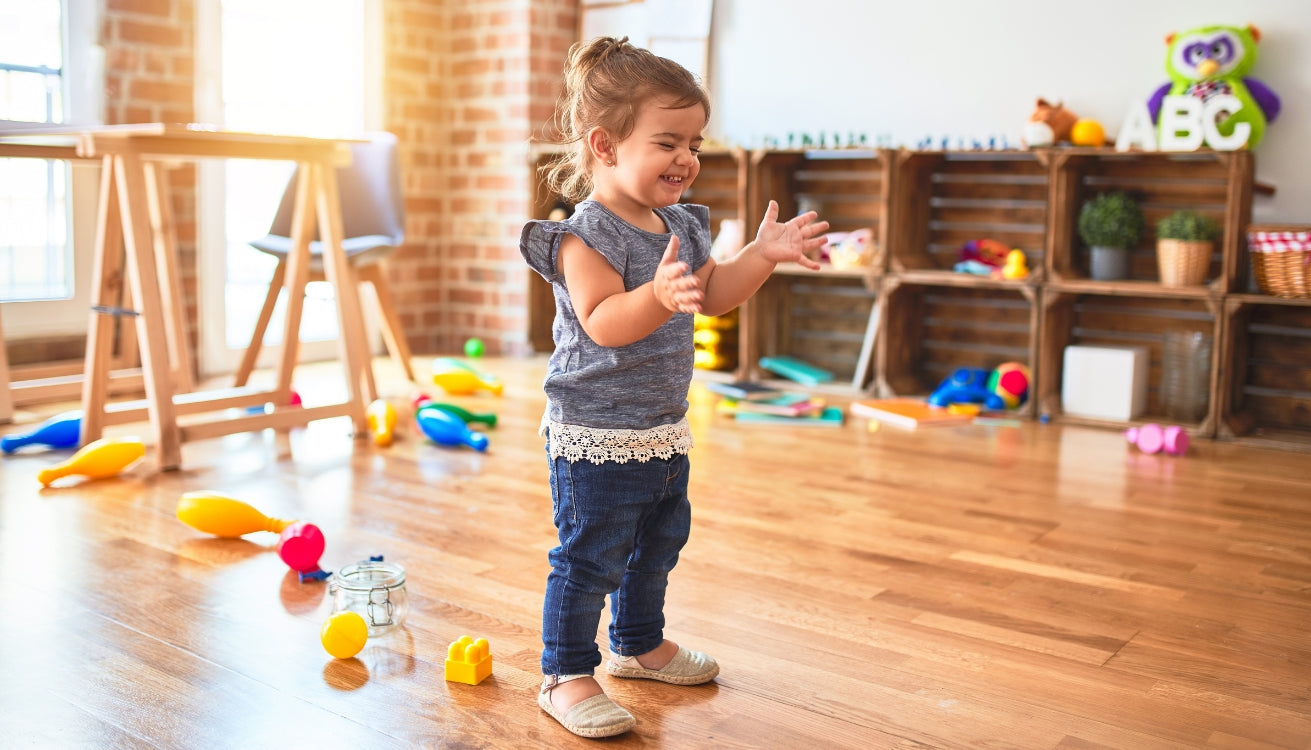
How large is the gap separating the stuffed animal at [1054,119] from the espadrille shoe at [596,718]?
2.70 m

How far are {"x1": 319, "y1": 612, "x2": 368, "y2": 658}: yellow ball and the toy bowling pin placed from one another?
364mm

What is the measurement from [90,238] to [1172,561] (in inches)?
134

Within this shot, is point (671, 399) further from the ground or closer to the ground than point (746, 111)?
closer to the ground

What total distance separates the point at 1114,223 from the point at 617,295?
259 centimetres

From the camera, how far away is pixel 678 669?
161cm

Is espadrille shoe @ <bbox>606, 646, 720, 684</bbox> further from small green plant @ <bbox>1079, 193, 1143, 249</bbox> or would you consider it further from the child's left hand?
small green plant @ <bbox>1079, 193, 1143, 249</bbox>

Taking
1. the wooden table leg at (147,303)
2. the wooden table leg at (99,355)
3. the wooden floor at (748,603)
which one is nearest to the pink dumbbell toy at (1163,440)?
the wooden floor at (748,603)

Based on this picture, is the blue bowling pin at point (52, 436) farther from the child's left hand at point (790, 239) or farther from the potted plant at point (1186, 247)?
the potted plant at point (1186, 247)

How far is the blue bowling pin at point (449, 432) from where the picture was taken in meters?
3.08

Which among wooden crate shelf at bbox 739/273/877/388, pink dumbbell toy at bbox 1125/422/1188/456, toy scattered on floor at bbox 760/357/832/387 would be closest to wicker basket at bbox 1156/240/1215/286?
pink dumbbell toy at bbox 1125/422/1188/456

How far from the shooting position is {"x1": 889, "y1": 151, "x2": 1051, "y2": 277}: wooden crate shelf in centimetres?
392

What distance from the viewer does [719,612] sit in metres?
1.90

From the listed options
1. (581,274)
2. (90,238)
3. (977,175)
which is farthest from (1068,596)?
(90,238)

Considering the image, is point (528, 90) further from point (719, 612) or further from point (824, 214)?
point (719, 612)
